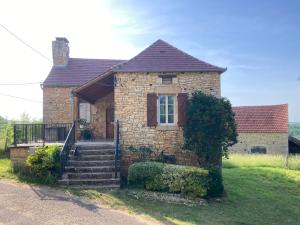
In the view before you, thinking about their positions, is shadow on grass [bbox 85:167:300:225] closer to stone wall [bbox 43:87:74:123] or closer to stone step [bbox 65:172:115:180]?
stone step [bbox 65:172:115:180]

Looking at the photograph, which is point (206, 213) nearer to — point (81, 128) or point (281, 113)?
point (81, 128)

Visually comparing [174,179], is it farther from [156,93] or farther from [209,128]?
[156,93]

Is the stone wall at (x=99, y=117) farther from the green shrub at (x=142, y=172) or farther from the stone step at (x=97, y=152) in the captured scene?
the green shrub at (x=142, y=172)

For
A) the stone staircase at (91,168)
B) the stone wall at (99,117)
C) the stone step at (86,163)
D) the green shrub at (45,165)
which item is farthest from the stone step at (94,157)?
the stone wall at (99,117)

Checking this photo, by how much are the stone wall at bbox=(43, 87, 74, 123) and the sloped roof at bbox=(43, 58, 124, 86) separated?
0.53m

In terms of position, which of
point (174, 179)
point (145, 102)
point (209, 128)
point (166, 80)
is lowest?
point (174, 179)

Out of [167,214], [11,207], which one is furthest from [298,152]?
[11,207]

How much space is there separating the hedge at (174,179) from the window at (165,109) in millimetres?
→ 2941

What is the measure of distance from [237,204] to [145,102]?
541 centimetres

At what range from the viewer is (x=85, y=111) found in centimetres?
1966

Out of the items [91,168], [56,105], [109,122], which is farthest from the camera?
[56,105]

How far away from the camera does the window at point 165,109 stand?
13844mm

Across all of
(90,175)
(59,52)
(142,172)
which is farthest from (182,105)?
(59,52)

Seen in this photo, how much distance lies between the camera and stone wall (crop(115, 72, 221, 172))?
13.6 metres
